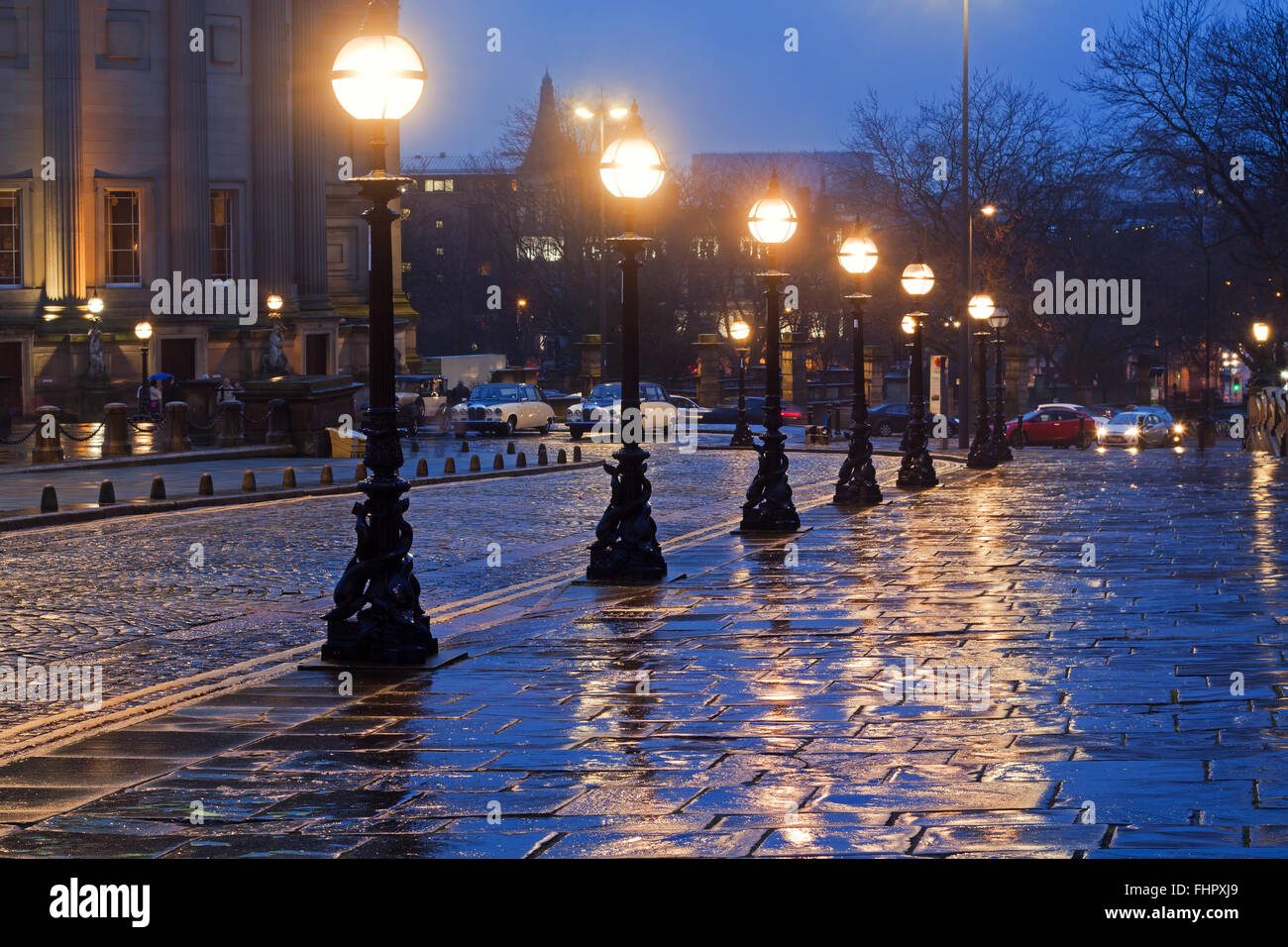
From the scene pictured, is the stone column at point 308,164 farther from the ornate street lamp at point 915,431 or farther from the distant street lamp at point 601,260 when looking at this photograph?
the ornate street lamp at point 915,431

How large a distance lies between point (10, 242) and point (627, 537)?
44.3 m

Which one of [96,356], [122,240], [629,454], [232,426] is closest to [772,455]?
[629,454]

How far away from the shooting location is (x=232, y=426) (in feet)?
126

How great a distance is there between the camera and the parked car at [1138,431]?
56219mm

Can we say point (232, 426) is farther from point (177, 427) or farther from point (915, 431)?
point (915, 431)

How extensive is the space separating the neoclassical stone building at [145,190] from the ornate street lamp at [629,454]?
38.9m

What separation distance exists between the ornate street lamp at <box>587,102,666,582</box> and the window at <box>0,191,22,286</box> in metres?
43.0

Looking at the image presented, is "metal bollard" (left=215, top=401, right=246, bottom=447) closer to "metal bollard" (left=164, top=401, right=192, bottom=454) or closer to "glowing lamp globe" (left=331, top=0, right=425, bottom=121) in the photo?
"metal bollard" (left=164, top=401, right=192, bottom=454)

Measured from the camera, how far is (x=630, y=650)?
1075 centimetres

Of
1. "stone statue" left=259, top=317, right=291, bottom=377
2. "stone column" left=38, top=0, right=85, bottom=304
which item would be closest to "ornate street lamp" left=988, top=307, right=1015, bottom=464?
"stone statue" left=259, top=317, right=291, bottom=377

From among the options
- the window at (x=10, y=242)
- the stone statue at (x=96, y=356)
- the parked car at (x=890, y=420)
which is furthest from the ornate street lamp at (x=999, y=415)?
the window at (x=10, y=242)

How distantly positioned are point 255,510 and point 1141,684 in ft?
53.8
